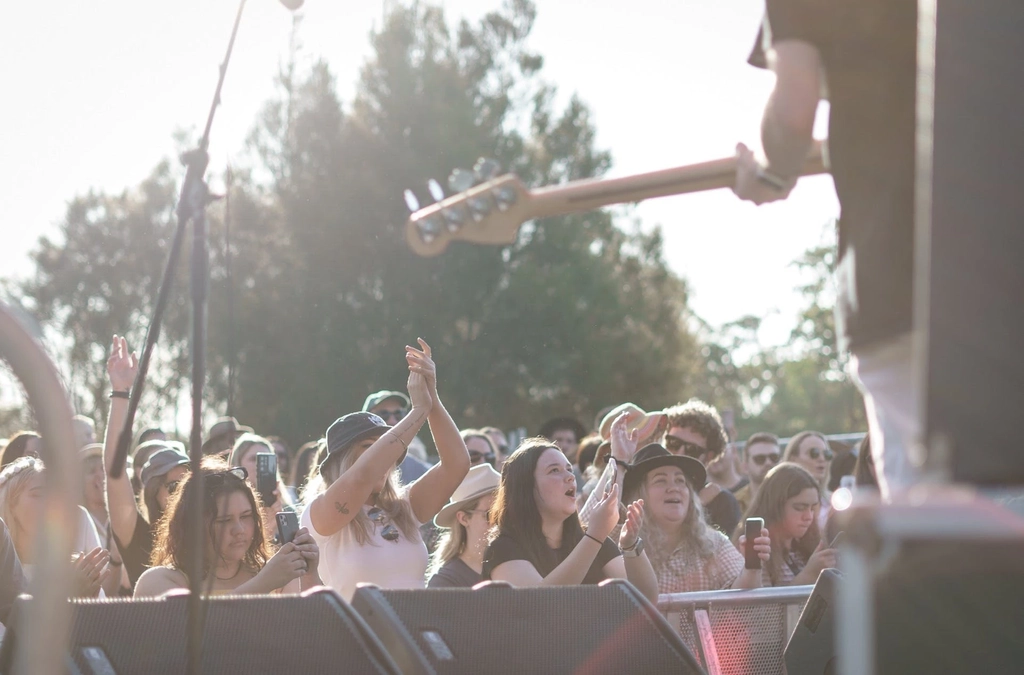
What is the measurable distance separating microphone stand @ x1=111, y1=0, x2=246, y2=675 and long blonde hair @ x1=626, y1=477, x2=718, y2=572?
3631 mm

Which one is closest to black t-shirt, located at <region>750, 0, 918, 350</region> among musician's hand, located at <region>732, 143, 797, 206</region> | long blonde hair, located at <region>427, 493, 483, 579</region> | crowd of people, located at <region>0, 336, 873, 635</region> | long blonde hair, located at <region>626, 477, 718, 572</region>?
musician's hand, located at <region>732, 143, 797, 206</region>

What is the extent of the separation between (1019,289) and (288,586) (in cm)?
364

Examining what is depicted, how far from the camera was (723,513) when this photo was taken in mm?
7508

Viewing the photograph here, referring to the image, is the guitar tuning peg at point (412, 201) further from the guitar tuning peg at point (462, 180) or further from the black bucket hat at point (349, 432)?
the black bucket hat at point (349, 432)

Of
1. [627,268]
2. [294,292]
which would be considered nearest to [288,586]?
[294,292]

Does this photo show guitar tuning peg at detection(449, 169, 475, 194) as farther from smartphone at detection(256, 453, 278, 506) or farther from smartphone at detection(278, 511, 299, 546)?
smartphone at detection(256, 453, 278, 506)

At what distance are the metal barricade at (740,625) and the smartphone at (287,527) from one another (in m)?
1.53

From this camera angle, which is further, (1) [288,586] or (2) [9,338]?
(1) [288,586]

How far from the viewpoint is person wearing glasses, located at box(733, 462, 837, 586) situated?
6.25 m

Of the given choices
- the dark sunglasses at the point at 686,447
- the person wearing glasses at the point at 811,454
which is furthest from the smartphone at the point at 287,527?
the person wearing glasses at the point at 811,454

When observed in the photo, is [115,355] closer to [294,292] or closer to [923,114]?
[923,114]

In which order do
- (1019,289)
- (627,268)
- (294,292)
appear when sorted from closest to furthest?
(1019,289) < (294,292) < (627,268)

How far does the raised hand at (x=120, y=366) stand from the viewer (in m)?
5.02

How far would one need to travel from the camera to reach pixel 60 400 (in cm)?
185
